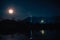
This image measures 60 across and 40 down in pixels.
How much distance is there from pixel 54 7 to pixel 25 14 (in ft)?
1.29

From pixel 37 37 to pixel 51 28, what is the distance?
0.67 feet

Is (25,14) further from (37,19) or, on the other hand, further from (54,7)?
(54,7)

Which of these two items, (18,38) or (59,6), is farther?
(59,6)

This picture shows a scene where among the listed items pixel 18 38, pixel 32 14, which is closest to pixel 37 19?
pixel 32 14

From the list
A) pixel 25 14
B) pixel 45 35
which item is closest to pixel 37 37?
pixel 45 35

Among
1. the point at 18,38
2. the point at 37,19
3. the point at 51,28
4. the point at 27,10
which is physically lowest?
the point at 18,38

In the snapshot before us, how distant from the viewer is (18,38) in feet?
5.16

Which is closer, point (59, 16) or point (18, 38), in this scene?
point (18, 38)

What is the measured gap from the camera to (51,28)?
5.33 feet

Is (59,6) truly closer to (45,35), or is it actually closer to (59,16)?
(59,16)

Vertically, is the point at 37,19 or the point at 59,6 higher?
the point at 59,6

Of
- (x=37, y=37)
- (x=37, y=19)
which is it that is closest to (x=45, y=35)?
(x=37, y=37)

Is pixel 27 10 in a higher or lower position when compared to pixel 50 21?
higher

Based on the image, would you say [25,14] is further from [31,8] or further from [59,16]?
[59,16]
